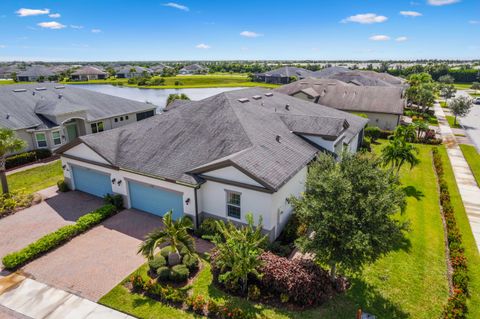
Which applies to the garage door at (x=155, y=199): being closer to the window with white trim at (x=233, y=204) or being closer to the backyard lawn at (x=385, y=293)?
the window with white trim at (x=233, y=204)

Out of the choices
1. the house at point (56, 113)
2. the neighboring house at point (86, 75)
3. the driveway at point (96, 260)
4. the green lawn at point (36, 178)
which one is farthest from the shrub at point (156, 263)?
the neighboring house at point (86, 75)

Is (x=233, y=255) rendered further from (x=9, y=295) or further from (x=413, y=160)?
(x=413, y=160)

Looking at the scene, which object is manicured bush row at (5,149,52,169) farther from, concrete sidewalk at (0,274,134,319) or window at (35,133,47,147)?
concrete sidewalk at (0,274,134,319)

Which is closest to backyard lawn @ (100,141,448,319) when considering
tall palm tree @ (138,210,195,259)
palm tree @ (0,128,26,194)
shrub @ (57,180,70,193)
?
tall palm tree @ (138,210,195,259)

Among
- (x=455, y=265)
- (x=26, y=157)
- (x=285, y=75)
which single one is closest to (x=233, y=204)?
(x=455, y=265)

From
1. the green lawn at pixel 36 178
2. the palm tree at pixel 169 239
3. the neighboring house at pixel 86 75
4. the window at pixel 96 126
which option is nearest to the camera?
the palm tree at pixel 169 239

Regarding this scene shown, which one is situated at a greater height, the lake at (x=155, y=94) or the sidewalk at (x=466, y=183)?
the lake at (x=155, y=94)
